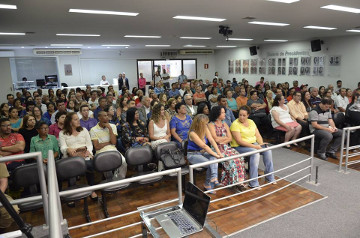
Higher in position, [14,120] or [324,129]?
[14,120]

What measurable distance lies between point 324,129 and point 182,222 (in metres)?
4.45

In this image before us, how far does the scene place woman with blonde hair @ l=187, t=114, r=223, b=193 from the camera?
13.0 feet

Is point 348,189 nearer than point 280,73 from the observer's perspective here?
Yes

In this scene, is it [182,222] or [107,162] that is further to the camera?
[107,162]

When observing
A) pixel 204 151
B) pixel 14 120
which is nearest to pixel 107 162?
pixel 204 151

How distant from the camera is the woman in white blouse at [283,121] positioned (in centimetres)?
589

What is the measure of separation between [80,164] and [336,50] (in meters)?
11.7

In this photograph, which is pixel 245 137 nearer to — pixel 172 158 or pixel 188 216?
pixel 172 158

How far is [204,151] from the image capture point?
417 cm

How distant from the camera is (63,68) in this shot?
14367 mm

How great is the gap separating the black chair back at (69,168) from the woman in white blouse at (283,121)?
14.5ft

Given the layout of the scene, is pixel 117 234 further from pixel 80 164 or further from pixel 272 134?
pixel 272 134

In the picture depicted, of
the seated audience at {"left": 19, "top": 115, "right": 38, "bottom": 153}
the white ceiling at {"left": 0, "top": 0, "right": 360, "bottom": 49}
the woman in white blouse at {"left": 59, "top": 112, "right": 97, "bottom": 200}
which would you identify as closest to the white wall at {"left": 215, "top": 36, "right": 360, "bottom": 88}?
the white ceiling at {"left": 0, "top": 0, "right": 360, "bottom": 49}

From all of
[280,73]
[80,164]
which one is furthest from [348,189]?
[280,73]
